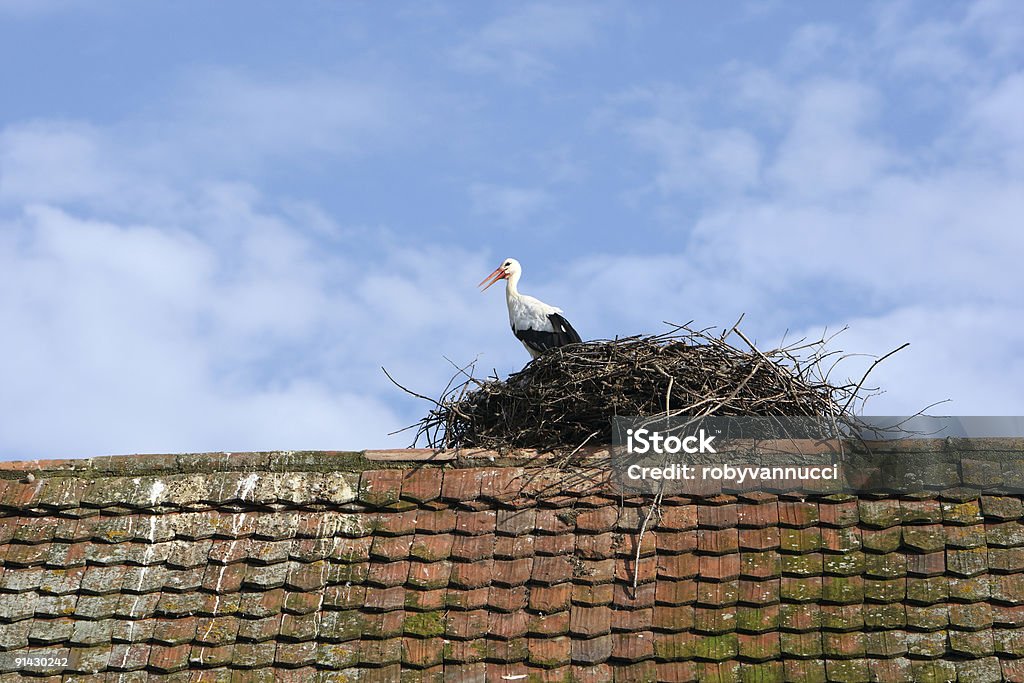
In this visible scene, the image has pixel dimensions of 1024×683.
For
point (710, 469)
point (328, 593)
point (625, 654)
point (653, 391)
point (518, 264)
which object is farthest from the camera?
point (518, 264)

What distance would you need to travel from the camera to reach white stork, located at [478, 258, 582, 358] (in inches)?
386

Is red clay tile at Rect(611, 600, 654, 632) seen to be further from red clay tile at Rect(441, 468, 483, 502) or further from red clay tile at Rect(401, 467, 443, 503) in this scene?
red clay tile at Rect(401, 467, 443, 503)

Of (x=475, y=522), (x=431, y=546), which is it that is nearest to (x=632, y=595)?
(x=475, y=522)

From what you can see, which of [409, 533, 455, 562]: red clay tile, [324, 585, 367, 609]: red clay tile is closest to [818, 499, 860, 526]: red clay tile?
[409, 533, 455, 562]: red clay tile

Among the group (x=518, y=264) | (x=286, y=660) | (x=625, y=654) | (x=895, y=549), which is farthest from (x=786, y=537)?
(x=518, y=264)

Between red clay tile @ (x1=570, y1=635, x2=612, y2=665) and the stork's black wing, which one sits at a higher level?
the stork's black wing

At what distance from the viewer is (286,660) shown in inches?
209

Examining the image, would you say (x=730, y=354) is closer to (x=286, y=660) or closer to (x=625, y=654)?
(x=625, y=654)

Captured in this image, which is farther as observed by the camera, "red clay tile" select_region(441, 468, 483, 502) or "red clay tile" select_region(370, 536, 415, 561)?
"red clay tile" select_region(441, 468, 483, 502)

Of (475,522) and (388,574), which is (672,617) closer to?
(475,522)

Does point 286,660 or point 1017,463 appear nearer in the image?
point 286,660

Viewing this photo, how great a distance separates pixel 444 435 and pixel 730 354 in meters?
1.62

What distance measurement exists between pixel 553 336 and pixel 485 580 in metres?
4.44

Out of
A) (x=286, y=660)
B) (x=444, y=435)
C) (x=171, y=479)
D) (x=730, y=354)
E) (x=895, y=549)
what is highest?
(x=730, y=354)
